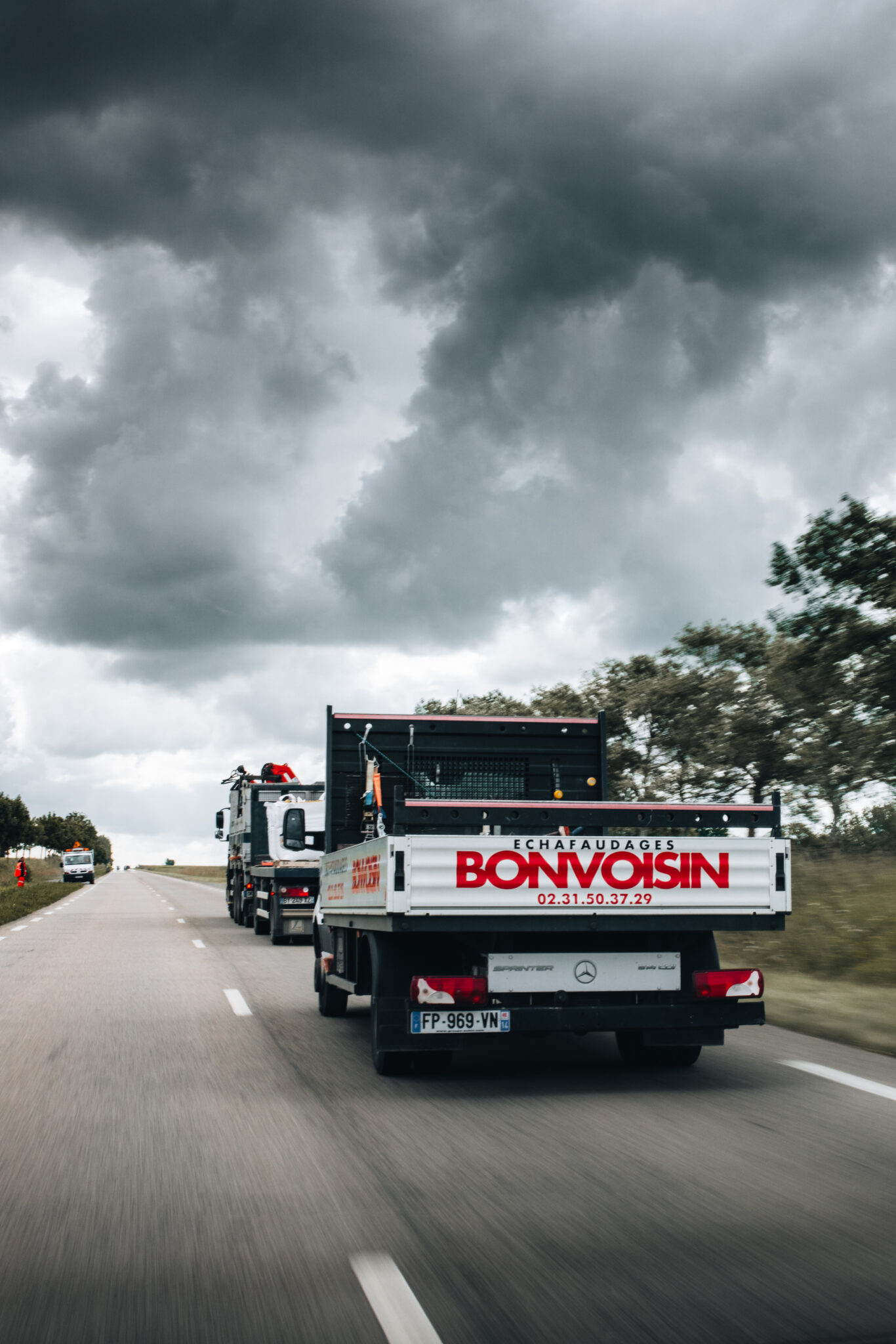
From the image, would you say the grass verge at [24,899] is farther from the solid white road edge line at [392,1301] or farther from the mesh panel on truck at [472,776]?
the solid white road edge line at [392,1301]

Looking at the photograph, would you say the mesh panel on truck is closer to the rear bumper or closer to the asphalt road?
the asphalt road

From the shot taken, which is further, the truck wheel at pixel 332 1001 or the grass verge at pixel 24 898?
the grass verge at pixel 24 898

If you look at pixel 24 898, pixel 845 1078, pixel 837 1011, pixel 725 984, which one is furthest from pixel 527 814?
pixel 24 898

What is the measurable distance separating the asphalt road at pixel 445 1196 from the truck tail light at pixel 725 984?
535 mm

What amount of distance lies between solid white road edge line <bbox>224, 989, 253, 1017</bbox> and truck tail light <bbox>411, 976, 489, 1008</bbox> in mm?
4431

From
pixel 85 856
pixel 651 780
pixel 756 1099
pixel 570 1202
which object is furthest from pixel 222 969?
pixel 85 856

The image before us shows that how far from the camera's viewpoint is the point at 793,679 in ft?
81.2

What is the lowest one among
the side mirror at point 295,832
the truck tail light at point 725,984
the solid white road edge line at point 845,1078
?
the solid white road edge line at point 845,1078

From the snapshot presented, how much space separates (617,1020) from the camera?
7.46 metres

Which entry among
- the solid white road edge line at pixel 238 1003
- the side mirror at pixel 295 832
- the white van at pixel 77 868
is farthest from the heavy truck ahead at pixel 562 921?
the white van at pixel 77 868

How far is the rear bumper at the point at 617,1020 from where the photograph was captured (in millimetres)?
7402

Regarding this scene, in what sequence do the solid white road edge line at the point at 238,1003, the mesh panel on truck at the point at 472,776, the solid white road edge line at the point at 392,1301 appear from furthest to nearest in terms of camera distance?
the solid white road edge line at the point at 238,1003
the mesh panel on truck at the point at 472,776
the solid white road edge line at the point at 392,1301

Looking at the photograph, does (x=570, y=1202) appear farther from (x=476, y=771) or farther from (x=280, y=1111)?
(x=476, y=771)

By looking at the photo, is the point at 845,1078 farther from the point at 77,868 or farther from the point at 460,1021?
the point at 77,868
